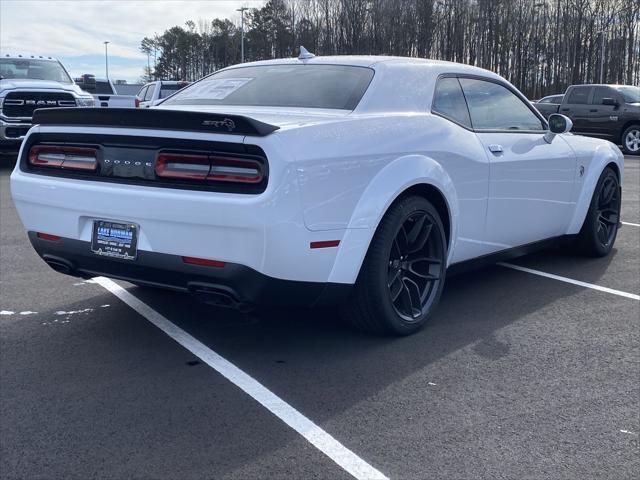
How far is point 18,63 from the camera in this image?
15.5m

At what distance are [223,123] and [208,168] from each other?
0.23m

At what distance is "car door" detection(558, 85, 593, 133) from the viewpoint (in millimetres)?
19930

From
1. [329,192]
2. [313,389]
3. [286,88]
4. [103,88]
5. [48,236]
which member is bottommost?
[313,389]

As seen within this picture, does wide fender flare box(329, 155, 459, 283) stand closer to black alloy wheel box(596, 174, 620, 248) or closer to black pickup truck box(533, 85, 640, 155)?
black alloy wheel box(596, 174, 620, 248)

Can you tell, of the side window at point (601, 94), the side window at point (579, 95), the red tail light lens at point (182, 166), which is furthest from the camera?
the side window at point (579, 95)

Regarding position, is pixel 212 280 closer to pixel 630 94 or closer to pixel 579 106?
pixel 630 94

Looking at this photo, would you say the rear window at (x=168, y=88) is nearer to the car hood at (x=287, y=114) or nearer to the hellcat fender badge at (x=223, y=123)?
the car hood at (x=287, y=114)

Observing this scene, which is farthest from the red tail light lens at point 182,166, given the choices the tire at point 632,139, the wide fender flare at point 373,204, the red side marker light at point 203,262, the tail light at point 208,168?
the tire at point 632,139

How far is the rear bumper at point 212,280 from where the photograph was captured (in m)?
3.59

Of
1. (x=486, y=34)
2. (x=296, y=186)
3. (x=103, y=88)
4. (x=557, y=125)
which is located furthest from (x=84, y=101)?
(x=486, y=34)

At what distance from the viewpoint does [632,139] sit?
762 inches

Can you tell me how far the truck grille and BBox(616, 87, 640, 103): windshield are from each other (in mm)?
13021

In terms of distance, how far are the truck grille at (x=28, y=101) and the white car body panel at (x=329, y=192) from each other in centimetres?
1049

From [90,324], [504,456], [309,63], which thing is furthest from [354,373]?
[309,63]
